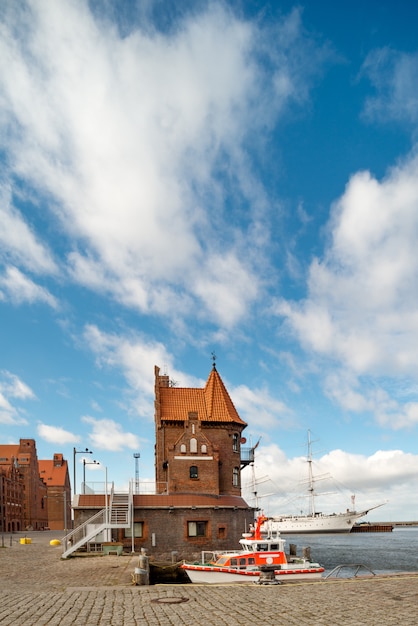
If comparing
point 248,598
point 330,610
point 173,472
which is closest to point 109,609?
point 248,598

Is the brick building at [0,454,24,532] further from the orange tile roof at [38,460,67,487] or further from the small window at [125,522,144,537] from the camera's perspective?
the small window at [125,522,144,537]

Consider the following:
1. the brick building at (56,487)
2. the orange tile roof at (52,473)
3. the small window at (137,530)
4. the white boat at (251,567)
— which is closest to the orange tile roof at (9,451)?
the brick building at (56,487)

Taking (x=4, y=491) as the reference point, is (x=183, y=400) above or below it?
above

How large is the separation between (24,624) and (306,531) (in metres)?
152

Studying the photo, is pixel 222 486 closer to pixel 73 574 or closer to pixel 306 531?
pixel 73 574

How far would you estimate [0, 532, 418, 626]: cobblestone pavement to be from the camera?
513 inches

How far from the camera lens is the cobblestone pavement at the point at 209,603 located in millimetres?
13031

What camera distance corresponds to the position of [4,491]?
110000 millimetres

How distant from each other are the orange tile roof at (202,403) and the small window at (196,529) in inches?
350

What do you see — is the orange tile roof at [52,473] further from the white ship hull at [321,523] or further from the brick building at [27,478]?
the white ship hull at [321,523]

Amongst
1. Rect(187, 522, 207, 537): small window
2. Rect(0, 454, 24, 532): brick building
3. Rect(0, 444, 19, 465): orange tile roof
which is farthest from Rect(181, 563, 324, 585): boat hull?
Rect(0, 444, 19, 465): orange tile roof

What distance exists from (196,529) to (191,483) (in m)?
3.90

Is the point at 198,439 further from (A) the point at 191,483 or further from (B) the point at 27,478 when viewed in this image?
(B) the point at 27,478

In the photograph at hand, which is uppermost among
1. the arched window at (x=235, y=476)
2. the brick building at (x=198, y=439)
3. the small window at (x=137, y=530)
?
the brick building at (x=198, y=439)
